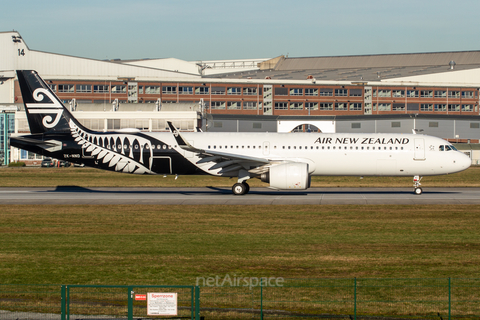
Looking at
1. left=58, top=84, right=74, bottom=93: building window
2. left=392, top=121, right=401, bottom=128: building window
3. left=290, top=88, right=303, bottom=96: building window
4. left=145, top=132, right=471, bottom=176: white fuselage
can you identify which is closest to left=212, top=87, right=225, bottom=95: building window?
left=290, top=88, right=303, bottom=96: building window

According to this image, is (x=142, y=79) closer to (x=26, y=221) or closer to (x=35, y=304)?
(x=26, y=221)

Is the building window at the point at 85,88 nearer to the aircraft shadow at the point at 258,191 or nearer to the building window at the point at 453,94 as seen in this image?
the aircraft shadow at the point at 258,191

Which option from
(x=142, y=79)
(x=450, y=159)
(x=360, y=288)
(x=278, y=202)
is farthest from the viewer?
(x=142, y=79)

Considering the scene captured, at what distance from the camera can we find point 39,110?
37562 mm

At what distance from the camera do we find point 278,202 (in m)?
33.4

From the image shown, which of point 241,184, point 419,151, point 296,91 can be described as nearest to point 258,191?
point 241,184

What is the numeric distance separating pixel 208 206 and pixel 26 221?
10165 mm

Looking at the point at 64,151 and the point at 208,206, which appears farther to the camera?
the point at 64,151

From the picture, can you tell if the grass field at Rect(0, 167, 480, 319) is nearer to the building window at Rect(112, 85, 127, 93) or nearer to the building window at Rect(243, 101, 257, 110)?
the building window at Rect(112, 85, 127, 93)

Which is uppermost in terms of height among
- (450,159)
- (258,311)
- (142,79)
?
(142,79)

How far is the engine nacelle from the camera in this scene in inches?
1341

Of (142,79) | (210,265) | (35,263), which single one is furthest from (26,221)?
(142,79)

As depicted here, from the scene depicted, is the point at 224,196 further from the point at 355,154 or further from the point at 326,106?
the point at 326,106
